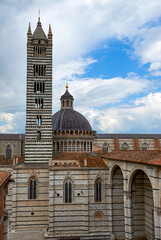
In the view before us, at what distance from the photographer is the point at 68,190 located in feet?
94.7

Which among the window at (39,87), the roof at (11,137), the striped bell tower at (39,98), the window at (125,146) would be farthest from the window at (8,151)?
the window at (125,146)

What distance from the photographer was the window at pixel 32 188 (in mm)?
29828

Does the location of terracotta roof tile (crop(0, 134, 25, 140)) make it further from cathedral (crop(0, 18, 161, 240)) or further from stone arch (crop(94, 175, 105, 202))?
stone arch (crop(94, 175, 105, 202))

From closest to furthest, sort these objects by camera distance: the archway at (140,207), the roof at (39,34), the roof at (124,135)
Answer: the archway at (140,207), the roof at (39,34), the roof at (124,135)

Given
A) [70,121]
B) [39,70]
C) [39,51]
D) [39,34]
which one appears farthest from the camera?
[70,121]

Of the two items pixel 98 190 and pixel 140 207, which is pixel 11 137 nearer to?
pixel 98 190

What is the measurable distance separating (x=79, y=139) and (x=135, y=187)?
1131cm

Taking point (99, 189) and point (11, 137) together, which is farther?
point (11, 137)

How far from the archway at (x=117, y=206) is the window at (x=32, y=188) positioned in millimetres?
9438

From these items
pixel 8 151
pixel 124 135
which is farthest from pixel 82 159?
pixel 124 135

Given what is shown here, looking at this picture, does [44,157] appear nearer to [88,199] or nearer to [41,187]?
[41,187]

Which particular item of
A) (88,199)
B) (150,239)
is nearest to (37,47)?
(88,199)

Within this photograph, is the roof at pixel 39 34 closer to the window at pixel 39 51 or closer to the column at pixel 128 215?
the window at pixel 39 51

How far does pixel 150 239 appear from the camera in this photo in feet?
86.1
